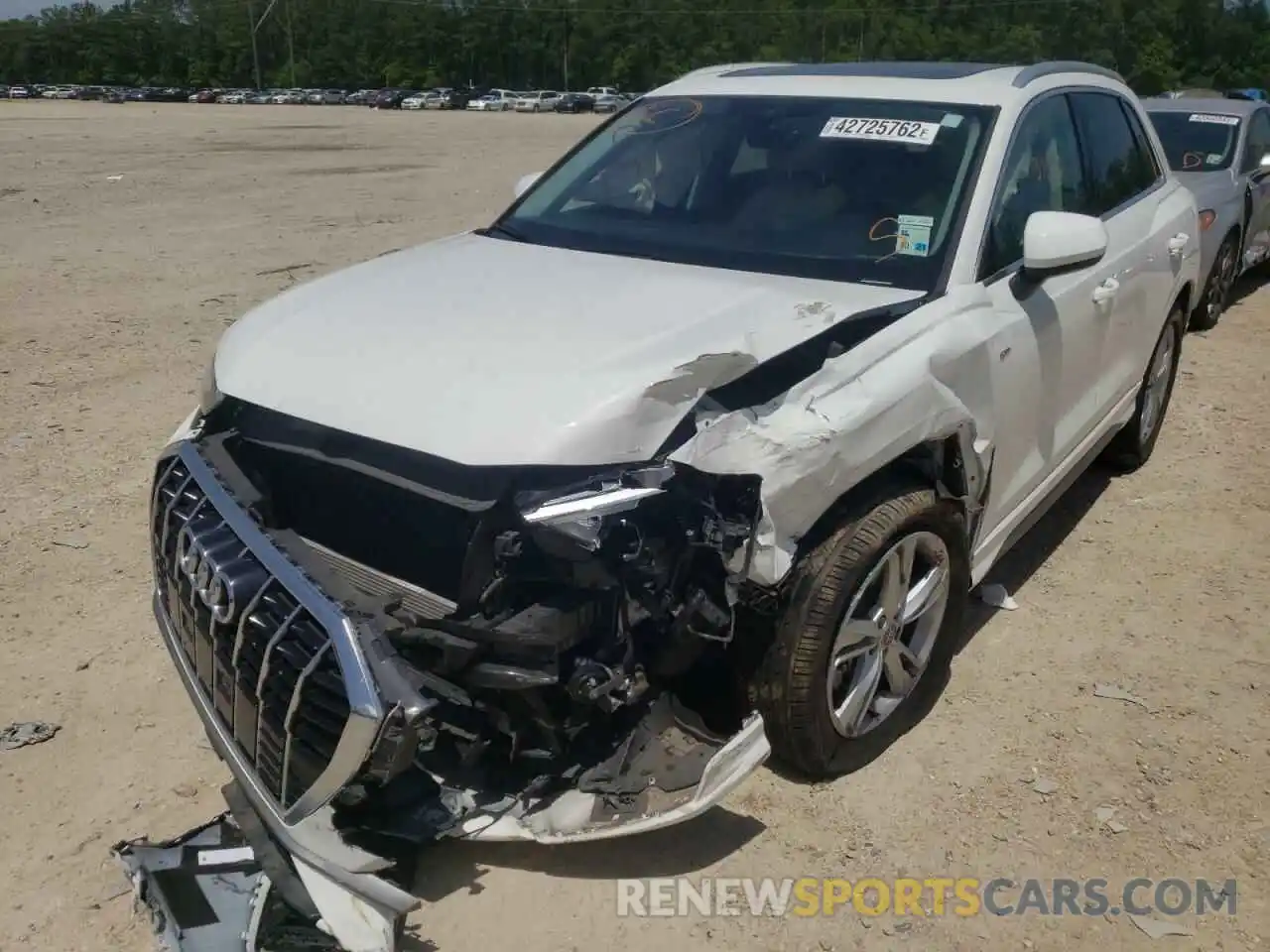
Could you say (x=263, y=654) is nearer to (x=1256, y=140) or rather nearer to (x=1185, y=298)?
(x=1185, y=298)

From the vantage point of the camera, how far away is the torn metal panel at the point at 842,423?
2555 mm

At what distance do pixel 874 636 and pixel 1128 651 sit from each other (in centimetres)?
136

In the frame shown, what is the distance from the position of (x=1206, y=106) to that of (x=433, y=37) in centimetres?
10864

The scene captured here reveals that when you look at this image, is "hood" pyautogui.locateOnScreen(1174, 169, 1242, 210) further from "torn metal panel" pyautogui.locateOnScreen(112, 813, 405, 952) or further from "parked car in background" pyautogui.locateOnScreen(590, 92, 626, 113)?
"parked car in background" pyautogui.locateOnScreen(590, 92, 626, 113)

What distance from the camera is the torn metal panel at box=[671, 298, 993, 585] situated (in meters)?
2.55

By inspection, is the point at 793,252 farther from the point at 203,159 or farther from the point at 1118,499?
the point at 203,159

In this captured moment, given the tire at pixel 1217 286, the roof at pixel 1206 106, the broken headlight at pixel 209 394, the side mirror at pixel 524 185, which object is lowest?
the tire at pixel 1217 286

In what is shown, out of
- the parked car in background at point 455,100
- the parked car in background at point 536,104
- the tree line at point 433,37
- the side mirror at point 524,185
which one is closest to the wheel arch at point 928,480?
the side mirror at point 524,185

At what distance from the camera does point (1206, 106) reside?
929cm

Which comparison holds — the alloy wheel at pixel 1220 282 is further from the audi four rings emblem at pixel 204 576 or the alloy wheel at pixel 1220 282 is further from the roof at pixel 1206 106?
the audi four rings emblem at pixel 204 576

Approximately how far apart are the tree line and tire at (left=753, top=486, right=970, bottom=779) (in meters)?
91.4

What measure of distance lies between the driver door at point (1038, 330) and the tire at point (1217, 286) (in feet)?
15.6

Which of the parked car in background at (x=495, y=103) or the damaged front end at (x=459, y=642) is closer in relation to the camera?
the damaged front end at (x=459, y=642)

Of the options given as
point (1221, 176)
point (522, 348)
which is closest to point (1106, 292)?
point (522, 348)
